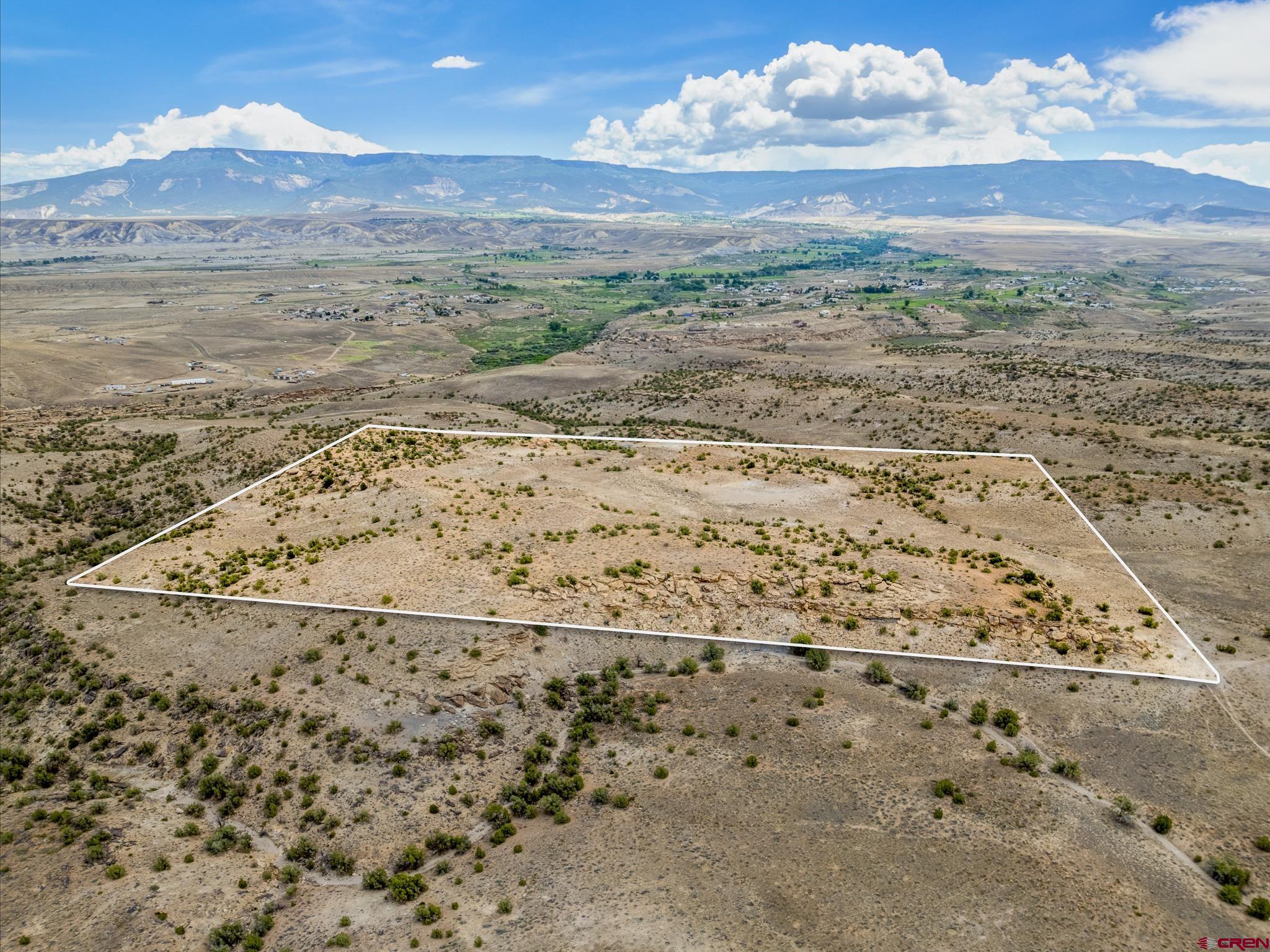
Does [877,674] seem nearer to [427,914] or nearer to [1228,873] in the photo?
[1228,873]

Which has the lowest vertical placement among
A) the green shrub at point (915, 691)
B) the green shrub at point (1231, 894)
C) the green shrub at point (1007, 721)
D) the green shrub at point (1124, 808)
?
the green shrub at point (1231, 894)

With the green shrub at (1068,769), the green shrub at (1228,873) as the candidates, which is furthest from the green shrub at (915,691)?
the green shrub at (1228,873)

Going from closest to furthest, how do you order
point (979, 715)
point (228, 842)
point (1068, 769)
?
1. point (228, 842)
2. point (1068, 769)
3. point (979, 715)

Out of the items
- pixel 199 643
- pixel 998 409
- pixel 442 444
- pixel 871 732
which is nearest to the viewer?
pixel 871 732

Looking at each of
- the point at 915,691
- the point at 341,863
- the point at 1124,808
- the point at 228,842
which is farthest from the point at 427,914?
the point at 1124,808

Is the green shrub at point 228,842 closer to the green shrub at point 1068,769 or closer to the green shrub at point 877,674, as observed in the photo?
the green shrub at point 877,674

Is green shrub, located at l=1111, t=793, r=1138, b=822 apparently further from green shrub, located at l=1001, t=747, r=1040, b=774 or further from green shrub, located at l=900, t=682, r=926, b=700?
green shrub, located at l=900, t=682, r=926, b=700

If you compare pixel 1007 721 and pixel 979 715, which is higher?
pixel 979 715

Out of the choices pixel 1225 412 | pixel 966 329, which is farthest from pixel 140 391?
pixel 966 329

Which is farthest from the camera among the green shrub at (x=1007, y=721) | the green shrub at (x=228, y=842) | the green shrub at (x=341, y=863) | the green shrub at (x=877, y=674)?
the green shrub at (x=877, y=674)

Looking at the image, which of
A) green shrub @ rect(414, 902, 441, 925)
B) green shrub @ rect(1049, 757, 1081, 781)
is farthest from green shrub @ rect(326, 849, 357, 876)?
green shrub @ rect(1049, 757, 1081, 781)

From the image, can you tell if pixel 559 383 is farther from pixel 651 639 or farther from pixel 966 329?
pixel 966 329
